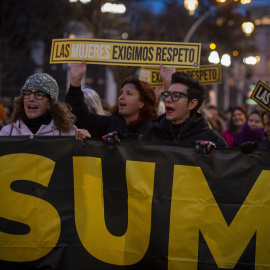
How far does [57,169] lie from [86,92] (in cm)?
207

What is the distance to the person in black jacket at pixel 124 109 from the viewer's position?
5469 millimetres

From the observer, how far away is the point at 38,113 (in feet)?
16.3

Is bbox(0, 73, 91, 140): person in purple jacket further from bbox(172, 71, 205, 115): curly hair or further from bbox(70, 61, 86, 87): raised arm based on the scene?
bbox(172, 71, 205, 115): curly hair

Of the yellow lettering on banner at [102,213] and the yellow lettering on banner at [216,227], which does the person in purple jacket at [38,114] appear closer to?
the yellow lettering on banner at [102,213]

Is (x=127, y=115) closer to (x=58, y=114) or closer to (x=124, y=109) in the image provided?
(x=124, y=109)

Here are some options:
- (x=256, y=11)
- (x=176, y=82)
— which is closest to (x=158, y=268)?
(x=176, y=82)

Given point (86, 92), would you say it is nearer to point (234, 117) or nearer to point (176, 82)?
point (176, 82)

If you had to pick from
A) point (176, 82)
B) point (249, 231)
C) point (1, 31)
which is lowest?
point (249, 231)

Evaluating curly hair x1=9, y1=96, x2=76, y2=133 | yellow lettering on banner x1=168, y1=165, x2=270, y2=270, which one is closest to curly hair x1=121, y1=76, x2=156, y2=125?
curly hair x1=9, y1=96, x2=76, y2=133

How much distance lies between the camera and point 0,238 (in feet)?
14.6

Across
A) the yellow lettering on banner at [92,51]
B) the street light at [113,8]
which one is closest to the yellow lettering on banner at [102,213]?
the yellow lettering on banner at [92,51]

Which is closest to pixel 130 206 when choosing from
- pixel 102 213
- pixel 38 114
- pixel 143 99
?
pixel 102 213

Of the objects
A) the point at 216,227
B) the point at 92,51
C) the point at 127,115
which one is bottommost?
the point at 216,227

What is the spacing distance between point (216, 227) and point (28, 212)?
150cm
